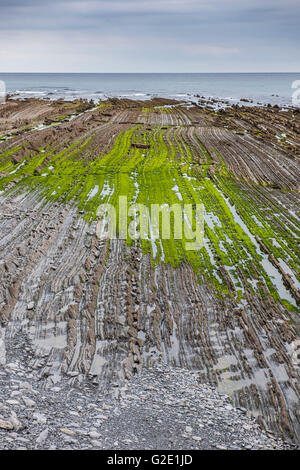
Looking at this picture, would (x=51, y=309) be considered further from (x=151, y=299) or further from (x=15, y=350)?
(x=151, y=299)

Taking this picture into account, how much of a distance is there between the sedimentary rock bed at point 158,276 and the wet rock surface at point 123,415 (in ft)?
1.60

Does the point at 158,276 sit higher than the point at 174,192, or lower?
lower

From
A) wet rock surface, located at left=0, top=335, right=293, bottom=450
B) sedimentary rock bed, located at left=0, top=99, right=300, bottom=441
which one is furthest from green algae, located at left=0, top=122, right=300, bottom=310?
wet rock surface, located at left=0, top=335, right=293, bottom=450

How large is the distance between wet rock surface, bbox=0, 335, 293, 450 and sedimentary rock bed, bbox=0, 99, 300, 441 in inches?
19.2

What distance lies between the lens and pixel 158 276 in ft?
53.0

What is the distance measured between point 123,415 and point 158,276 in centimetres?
778

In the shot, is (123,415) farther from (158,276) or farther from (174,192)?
(174,192)

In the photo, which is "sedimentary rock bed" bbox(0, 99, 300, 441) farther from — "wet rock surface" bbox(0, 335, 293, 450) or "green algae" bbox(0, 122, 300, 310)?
"wet rock surface" bbox(0, 335, 293, 450)

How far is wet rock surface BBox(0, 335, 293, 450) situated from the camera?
26.5ft

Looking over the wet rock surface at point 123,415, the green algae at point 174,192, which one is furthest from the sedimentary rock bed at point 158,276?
the wet rock surface at point 123,415

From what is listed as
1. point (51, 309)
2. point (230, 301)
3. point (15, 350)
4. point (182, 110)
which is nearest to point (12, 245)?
point (51, 309)

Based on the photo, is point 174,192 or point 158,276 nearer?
point 158,276

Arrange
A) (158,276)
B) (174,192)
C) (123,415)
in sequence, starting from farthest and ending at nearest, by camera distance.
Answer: (174,192) → (158,276) → (123,415)

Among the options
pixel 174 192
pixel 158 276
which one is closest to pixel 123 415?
pixel 158 276
